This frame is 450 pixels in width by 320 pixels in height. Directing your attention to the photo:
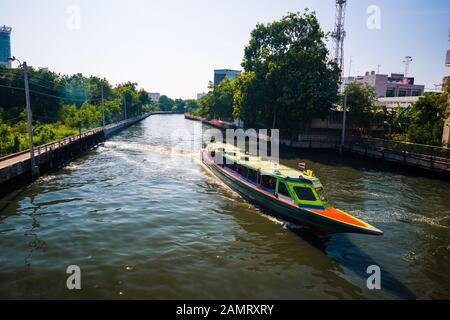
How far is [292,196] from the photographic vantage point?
17.5 meters

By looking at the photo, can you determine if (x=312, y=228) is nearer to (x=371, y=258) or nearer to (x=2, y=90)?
(x=371, y=258)

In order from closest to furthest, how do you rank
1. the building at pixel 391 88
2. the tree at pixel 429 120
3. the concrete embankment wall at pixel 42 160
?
the concrete embankment wall at pixel 42 160, the tree at pixel 429 120, the building at pixel 391 88

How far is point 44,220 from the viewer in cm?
1795

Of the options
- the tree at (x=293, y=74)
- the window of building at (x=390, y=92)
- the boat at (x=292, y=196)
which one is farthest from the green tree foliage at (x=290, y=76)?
the window of building at (x=390, y=92)

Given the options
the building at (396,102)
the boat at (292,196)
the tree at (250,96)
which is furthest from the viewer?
the building at (396,102)

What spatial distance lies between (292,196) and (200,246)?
19.4 feet

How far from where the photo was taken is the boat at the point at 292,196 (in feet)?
49.9

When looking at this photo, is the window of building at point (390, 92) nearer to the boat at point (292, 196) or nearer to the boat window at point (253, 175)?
the boat at point (292, 196)

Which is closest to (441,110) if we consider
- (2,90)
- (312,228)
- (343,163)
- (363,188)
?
(343,163)

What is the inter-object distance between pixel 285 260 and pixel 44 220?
1385 centimetres

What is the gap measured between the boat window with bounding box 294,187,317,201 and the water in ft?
6.44

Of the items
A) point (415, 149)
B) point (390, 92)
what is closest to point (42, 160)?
point (415, 149)

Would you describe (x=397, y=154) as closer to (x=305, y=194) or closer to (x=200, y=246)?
(x=305, y=194)

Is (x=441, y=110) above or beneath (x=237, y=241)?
above
